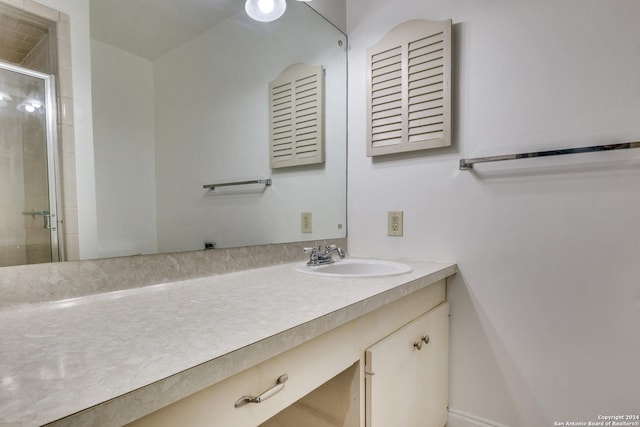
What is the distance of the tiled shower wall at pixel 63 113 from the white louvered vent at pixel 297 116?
73cm

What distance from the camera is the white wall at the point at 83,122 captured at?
2.58 ft

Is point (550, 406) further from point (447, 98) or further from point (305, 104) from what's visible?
point (305, 104)

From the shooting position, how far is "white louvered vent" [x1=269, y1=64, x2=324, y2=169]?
140cm

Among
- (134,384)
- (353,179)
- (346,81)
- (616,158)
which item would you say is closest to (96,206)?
(134,384)

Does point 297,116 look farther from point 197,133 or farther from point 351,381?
point 351,381

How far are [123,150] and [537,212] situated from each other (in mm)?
1387

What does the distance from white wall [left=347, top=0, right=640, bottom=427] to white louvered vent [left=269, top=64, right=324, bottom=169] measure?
0.46 m

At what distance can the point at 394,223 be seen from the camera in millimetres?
1452

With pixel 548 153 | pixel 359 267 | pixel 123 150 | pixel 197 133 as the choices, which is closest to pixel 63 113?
pixel 123 150

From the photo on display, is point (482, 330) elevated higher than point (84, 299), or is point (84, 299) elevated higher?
point (84, 299)

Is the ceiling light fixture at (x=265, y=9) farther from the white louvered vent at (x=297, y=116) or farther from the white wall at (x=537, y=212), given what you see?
the white wall at (x=537, y=212)

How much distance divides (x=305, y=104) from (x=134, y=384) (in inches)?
54.1

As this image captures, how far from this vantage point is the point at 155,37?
95 cm

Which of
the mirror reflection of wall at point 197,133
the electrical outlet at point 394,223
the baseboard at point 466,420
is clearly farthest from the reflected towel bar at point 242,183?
the baseboard at point 466,420
